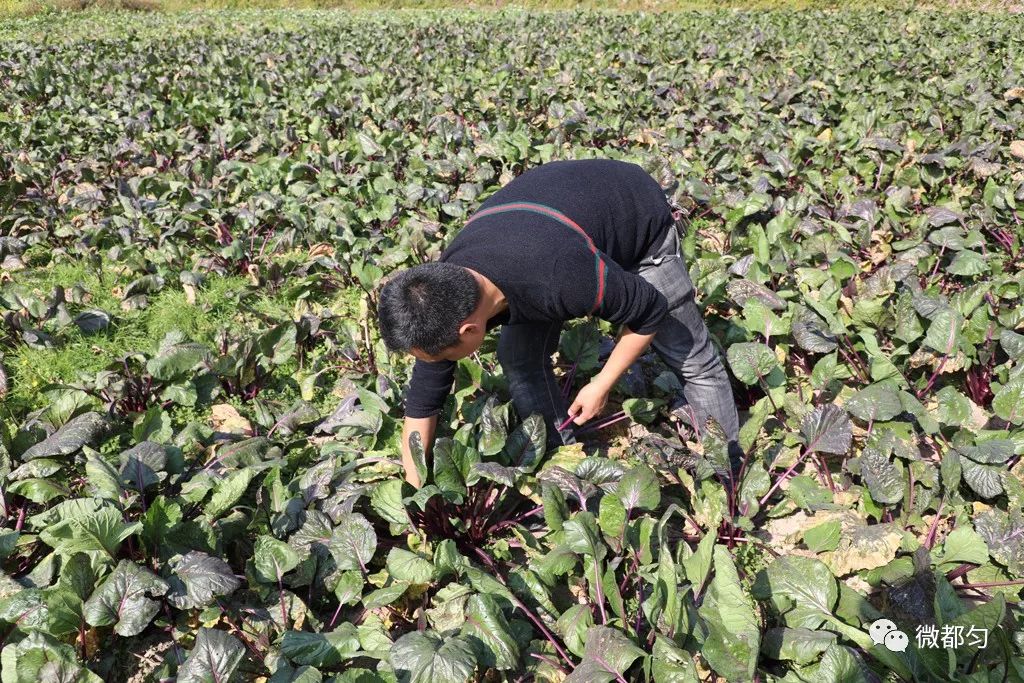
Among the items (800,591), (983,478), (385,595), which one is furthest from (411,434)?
(983,478)

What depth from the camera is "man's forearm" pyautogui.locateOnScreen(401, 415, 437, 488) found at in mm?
3031

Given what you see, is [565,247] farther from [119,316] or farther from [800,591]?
[119,316]

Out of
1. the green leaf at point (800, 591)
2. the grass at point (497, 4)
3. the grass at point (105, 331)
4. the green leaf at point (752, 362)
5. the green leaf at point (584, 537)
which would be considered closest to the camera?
the green leaf at point (800, 591)

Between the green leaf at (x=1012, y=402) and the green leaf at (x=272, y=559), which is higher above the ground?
the green leaf at (x=1012, y=402)

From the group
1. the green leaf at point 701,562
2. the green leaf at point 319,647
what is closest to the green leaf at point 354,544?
the green leaf at point 319,647

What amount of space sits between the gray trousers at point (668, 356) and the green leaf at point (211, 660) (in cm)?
164

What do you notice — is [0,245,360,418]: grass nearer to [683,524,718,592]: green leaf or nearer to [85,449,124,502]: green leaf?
[85,449,124,502]: green leaf

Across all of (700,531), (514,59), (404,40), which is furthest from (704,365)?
(404,40)

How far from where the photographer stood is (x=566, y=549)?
2.74 m

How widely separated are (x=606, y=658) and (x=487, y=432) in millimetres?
1144

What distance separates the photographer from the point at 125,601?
2.47m

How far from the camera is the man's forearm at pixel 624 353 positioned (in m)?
2.78

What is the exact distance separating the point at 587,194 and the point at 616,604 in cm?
155

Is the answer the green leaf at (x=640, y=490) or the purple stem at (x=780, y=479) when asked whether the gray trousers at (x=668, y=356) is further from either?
the green leaf at (x=640, y=490)
